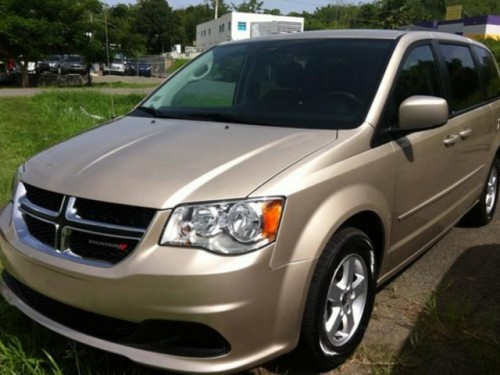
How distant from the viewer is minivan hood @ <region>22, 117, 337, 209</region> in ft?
7.84

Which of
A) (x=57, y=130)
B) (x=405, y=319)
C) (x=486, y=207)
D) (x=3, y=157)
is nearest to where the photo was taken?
(x=405, y=319)

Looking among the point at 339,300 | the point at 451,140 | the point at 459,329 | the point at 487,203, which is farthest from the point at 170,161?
the point at 487,203

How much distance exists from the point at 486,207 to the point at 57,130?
268 inches

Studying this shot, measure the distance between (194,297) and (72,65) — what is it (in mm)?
33446

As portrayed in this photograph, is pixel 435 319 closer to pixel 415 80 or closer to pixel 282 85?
pixel 415 80

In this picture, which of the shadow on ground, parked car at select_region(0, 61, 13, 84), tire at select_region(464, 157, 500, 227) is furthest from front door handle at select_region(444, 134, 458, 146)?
parked car at select_region(0, 61, 13, 84)

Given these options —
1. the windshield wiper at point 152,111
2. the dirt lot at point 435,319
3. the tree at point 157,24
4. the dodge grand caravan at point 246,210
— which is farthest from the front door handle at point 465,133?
the tree at point 157,24

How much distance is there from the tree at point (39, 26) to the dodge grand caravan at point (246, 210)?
23.0m

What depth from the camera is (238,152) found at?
270 centimetres

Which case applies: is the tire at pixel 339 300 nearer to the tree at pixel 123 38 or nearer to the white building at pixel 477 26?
the tree at pixel 123 38

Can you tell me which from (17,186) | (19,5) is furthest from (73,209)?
(19,5)

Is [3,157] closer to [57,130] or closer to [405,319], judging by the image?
[57,130]

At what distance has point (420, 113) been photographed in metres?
3.04

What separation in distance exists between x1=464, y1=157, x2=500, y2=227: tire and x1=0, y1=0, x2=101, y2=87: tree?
2289cm
